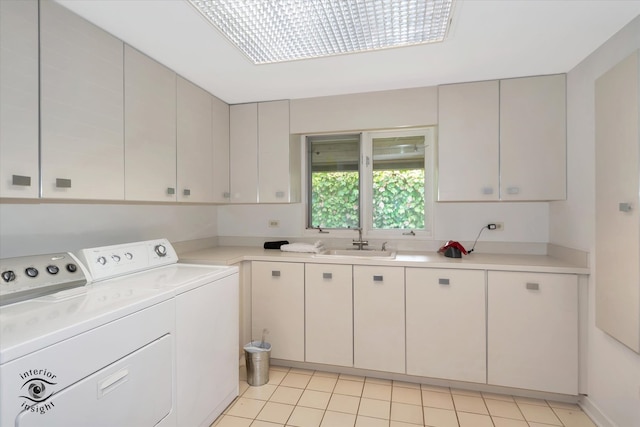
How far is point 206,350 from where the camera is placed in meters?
1.83

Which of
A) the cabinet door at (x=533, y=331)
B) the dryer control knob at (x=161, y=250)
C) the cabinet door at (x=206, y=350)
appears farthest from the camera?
the dryer control knob at (x=161, y=250)

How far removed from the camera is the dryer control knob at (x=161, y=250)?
216 cm

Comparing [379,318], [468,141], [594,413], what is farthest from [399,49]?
[594,413]

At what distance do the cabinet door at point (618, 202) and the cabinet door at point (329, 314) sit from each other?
152 cm

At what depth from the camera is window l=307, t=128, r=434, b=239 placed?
9.36 feet

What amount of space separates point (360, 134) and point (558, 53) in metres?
1.52

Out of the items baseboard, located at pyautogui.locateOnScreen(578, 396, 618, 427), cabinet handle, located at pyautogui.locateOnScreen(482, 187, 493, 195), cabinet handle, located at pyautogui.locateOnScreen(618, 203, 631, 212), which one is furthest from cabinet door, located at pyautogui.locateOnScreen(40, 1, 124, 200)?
baseboard, located at pyautogui.locateOnScreen(578, 396, 618, 427)

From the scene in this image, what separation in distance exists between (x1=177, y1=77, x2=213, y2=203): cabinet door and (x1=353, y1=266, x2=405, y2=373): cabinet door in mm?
1388

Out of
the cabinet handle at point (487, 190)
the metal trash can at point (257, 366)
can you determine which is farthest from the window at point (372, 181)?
the metal trash can at point (257, 366)

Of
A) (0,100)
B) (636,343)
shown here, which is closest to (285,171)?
(0,100)

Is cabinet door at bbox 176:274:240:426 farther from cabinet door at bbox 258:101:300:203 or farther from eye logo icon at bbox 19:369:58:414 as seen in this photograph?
cabinet door at bbox 258:101:300:203

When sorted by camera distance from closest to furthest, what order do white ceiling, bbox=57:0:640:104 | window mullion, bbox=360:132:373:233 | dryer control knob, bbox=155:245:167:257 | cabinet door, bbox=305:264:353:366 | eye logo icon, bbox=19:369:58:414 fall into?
1. eye logo icon, bbox=19:369:58:414
2. white ceiling, bbox=57:0:640:104
3. dryer control knob, bbox=155:245:167:257
4. cabinet door, bbox=305:264:353:366
5. window mullion, bbox=360:132:373:233

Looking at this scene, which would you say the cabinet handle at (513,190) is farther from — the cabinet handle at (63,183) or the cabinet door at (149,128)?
the cabinet handle at (63,183)

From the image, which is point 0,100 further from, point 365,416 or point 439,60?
point 365,416
